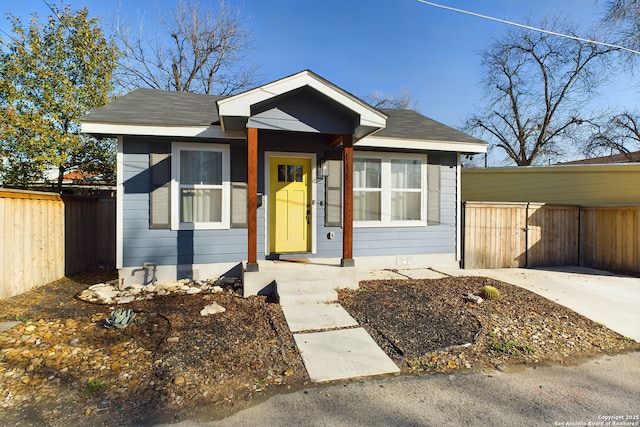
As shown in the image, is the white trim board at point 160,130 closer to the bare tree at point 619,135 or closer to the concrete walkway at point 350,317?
the concrete walkway at point 350,317

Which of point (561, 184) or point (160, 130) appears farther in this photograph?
point (561, 184)

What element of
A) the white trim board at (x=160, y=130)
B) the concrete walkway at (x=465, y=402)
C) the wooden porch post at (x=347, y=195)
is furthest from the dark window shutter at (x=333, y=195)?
the concrete walkway at (x=465, y=402)

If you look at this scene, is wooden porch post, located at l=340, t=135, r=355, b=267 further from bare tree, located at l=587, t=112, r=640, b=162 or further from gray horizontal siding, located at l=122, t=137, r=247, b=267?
bare tree, located at l=587, t=112, r=640, b=162

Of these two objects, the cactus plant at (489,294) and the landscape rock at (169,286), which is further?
the landscape rock at (169,286)

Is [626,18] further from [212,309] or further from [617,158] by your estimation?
[212,309]

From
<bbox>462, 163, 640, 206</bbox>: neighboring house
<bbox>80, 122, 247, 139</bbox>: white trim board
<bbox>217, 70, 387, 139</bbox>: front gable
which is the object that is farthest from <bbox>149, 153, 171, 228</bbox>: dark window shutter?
<bbox>462, 163, 640, 206</bbox>: neighboring house

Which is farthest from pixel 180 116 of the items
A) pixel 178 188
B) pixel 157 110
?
pixel 178 188

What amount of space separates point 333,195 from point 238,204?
183 centimetres

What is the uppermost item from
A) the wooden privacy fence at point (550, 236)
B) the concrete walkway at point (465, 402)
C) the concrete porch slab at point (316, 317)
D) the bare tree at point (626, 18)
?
the bare tree at point (626, 18)

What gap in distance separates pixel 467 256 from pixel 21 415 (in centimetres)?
736

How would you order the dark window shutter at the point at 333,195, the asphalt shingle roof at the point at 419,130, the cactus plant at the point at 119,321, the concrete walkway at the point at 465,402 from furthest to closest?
the asphalt shingle roof at the point at 419,130 < the dark window shutter at the point at 333,195 < the cactus plant at the point at 119,321 < the concrete walkway at the point at 465,402

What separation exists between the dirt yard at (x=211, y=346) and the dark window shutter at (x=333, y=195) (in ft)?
5.73

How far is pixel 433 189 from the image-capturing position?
7.02 metres

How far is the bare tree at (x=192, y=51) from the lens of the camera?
13.9 metres
